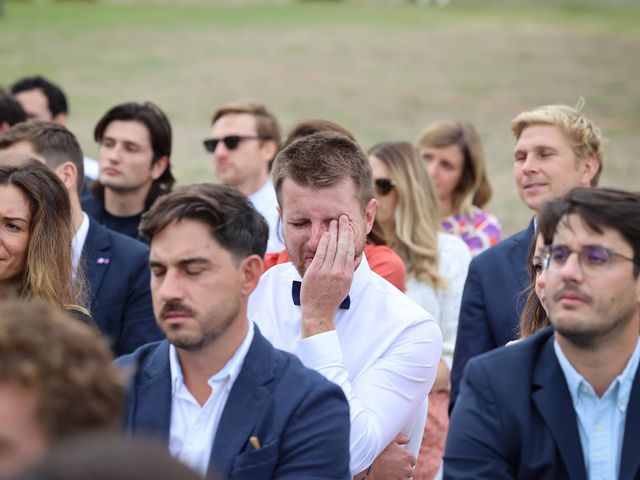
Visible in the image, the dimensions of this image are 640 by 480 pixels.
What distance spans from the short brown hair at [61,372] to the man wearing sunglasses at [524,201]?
3133 millimetres

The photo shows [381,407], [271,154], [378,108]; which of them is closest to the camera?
[381,407]

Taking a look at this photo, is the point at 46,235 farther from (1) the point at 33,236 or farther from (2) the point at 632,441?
(2) the point at 632,441

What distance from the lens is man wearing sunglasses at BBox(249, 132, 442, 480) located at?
4.18 m

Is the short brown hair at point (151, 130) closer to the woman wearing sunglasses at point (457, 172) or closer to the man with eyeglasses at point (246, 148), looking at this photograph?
the man with eyeglasses at point (246, 148)

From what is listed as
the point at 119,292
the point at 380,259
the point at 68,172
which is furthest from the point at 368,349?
the point at 68,172

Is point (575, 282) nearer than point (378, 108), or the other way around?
point (575, 282)

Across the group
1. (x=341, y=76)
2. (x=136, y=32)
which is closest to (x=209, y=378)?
(x=341, y=76)

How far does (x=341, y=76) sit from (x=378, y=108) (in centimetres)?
396

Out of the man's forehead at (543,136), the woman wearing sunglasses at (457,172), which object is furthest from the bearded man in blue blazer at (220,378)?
the woman wearing sunglasses at (457,172)

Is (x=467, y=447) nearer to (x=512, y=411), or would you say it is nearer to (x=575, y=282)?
(x=512, y=411)

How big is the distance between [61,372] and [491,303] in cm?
331

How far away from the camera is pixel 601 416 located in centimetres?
347

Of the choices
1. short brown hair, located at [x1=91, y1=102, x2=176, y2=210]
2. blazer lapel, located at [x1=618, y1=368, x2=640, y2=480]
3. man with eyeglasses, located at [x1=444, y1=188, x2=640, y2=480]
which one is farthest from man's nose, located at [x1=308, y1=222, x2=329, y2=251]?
short brown hair, located at [x1=91, y1=102, x2=176, y2=210]

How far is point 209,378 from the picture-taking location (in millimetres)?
3686
